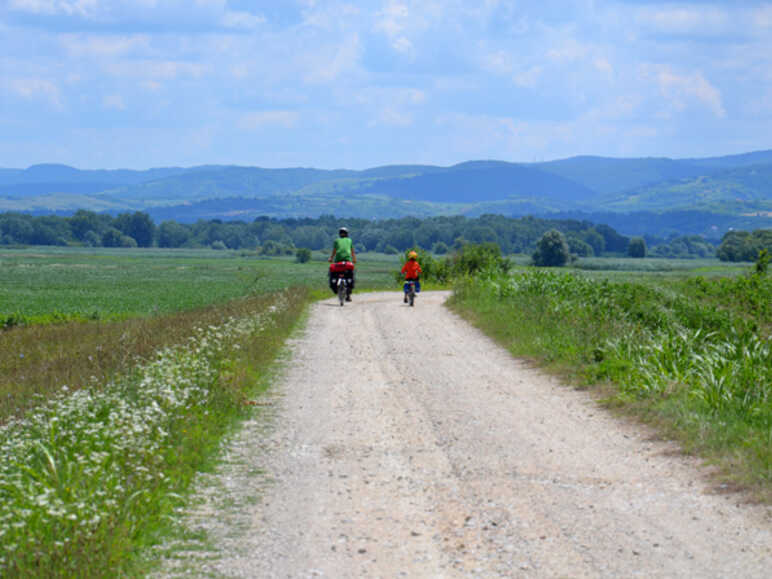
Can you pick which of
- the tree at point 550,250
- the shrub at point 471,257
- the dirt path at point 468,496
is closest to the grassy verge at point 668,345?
the dirt path at point 468,496

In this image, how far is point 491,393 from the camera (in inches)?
491

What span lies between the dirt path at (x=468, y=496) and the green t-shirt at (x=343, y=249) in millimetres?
15342

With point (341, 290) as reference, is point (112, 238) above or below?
below

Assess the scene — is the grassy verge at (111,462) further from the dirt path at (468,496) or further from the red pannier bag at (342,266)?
the red pannier bag at (342,266)

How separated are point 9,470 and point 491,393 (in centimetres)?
683

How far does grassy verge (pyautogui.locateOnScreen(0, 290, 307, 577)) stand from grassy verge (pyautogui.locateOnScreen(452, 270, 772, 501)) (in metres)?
4.80

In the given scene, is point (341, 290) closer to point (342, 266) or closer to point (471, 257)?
point (342, 266)

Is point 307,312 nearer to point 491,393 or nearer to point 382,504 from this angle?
point 491,393

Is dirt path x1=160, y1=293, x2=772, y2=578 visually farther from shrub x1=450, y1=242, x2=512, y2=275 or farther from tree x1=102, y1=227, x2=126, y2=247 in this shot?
Result: tree x1=102, y1=227, x2=126, y2=247

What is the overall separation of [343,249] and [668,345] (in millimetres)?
15436

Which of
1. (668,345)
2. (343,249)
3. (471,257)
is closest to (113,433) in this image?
(668,345)

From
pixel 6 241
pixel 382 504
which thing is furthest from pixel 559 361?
pixel 6 241

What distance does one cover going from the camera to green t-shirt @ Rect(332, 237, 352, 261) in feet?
91.6

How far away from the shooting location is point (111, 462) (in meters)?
7.21
